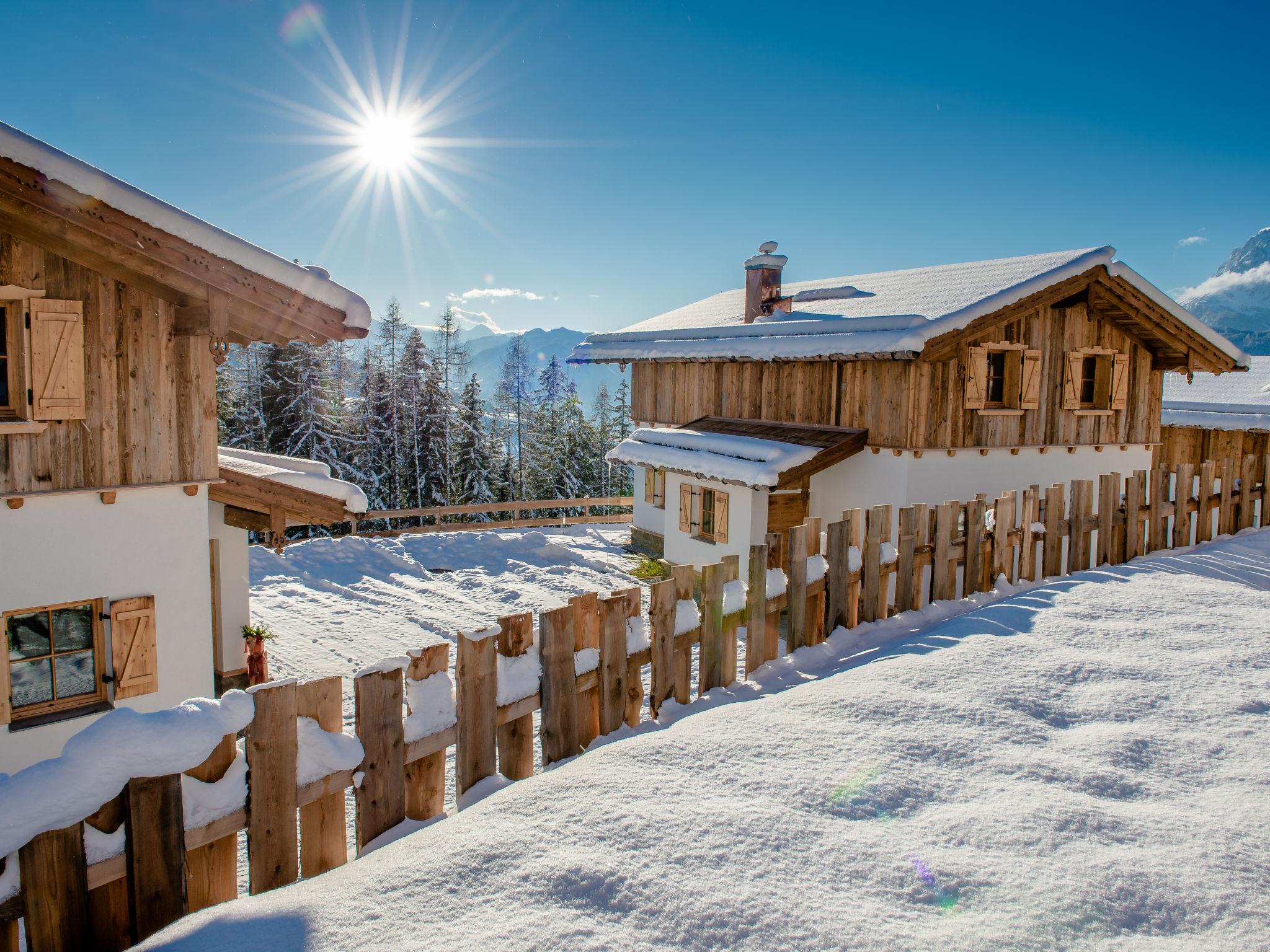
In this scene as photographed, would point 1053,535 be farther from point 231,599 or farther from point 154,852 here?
point 231,599

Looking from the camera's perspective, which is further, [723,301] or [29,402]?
[723,301]

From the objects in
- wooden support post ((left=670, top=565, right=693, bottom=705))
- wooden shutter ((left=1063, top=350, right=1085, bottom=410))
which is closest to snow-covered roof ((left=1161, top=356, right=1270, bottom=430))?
wooden shutter ((left=1063, top=350, right=1085, bottom=410))

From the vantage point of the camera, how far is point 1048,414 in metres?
14.5

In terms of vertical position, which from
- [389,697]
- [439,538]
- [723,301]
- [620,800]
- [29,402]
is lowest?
[439,538]

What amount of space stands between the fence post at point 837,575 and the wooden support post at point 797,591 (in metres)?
0.31

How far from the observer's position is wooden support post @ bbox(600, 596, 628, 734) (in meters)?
4.71

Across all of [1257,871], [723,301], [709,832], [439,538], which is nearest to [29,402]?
[709,832]

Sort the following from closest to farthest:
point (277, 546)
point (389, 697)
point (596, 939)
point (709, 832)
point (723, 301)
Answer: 1. point (596, 939)
2. point (709, 832)
3. point (389, 697)
4. point (277, 546)
5. point (723, 301)

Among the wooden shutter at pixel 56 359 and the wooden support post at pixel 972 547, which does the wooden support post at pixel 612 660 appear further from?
the wooden shutter at pixel 56 359

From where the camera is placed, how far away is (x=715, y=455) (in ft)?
47.0

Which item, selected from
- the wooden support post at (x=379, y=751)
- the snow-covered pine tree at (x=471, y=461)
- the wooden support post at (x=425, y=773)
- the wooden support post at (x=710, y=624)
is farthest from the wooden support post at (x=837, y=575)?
the snow-covered pine tree at (x=471, y=461)

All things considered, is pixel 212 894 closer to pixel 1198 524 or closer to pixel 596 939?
pixel 596 939

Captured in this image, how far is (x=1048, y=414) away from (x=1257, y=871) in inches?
516

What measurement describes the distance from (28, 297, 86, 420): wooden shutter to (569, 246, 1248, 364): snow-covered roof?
1021 cm
